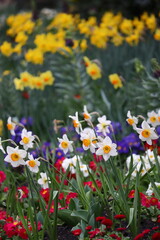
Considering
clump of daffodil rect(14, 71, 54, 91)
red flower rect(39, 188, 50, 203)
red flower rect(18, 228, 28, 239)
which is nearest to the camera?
red flower rect(18, 228, 28, 239)

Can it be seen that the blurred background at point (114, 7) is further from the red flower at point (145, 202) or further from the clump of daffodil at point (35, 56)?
the red flower at point (145, 202)

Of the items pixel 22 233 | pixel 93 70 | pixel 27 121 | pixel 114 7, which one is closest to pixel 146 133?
pixel 22 233

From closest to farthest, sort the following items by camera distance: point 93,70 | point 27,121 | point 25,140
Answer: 1. point 25,140
2. point 27,121
3. point 93,70

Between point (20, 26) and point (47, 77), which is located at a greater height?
point (20, 26)

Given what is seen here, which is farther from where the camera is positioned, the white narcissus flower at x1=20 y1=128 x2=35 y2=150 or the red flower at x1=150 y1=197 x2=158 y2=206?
the red flower at x1=150 y1=197 x2=158 y2=206

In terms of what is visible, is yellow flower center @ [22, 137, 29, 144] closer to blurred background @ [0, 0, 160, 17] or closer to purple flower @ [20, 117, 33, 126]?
purple flower @ [20, 117, 33, 126]

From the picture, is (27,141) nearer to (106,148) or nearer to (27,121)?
(106,148)

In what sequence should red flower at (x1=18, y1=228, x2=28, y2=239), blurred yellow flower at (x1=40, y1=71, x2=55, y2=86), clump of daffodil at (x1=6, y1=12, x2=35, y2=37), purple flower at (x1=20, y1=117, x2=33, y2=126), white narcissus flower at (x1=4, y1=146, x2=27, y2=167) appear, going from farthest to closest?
clump of daffodil at (x1=6, y1=12, x2=35, y2=37) < blurred yellow flower at (x1=40, y1=71, x2=55, y2=86) < purple flower at (x1=20, y1=117, x2=33, y2=126) < red flower at (x1=18, y1=228, x2=28, y2=239) < white narcissus flower at (x1=4, y1=146, x2=27, y2=167)

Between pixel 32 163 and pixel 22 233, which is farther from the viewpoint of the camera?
pixel 22 233

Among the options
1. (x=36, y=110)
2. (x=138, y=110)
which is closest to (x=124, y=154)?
(x=138, y=110)

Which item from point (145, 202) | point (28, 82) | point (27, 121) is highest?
point (28, 82)

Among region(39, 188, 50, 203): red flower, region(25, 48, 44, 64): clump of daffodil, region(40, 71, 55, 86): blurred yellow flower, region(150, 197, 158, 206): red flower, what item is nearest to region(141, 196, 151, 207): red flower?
region(150, 197, 158, 206): red flower

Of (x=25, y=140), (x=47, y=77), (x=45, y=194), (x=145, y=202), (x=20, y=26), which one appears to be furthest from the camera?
(x=20, y=26)

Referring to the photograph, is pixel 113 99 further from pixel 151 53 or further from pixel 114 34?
pixel 114 34
